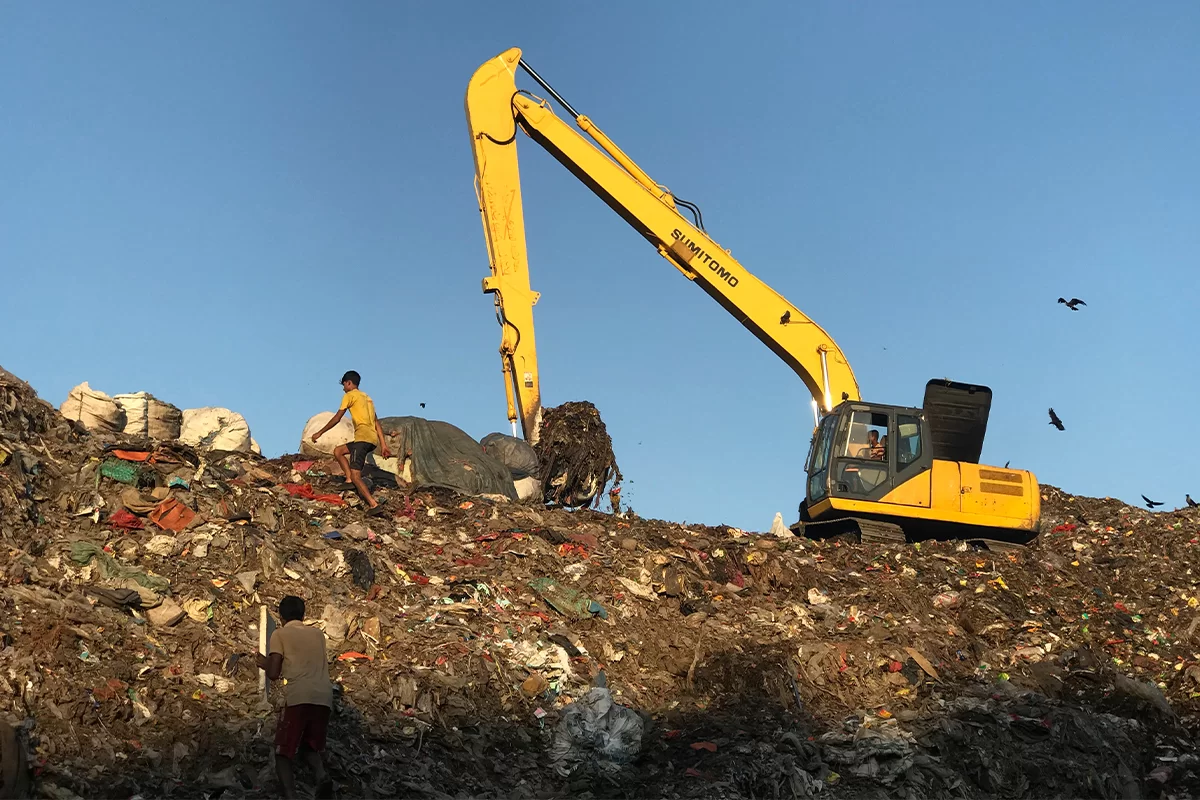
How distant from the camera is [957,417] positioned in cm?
1628

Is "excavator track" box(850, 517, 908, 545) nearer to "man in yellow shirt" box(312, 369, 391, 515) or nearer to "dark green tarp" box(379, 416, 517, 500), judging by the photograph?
"dark green tarp" box(379, 416, 517, 500)

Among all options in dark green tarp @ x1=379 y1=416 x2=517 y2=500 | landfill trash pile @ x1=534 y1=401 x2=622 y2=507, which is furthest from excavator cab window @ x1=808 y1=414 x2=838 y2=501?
dark green tarp @ x1=379 y1=416 x2=517 y2=500

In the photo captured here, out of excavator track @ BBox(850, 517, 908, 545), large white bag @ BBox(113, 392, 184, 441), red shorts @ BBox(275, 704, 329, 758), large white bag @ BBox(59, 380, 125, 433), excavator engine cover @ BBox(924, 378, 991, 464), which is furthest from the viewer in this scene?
excavator engine cover @ BBox(924, 378, 991, 464)

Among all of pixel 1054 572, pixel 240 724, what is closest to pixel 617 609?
pixel 240 724

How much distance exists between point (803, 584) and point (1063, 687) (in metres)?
2.99

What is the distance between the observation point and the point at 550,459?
16.7 meters

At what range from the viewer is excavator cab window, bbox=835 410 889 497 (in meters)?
15.4

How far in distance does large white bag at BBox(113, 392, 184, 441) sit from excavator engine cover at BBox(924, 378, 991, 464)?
1000 centimetres

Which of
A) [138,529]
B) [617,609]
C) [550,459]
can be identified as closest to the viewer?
[138,529]

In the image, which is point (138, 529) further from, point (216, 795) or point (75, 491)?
point (216, 795)

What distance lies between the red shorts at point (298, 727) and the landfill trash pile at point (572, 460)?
9609 millimetres

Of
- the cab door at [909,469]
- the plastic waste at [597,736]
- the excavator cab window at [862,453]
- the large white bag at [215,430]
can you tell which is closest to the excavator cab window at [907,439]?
the cab door at [909,469]

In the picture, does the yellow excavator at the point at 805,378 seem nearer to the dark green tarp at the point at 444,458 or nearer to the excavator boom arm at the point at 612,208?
the excavator boom arm at the point at 612,208

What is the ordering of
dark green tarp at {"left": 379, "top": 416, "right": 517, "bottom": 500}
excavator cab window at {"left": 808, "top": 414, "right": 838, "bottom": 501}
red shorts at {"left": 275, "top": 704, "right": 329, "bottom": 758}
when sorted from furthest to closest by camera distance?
1. excavator cab window at {"left": 808, "top": 414, "right": 838, "bottom": 501}
2. dark green tarp at {"left": 379, "top": 416, "right": 517, "bottom": 500}
3. red shorts at {"left": 275, "top": 704, "right": 329, "bottom": 758}
